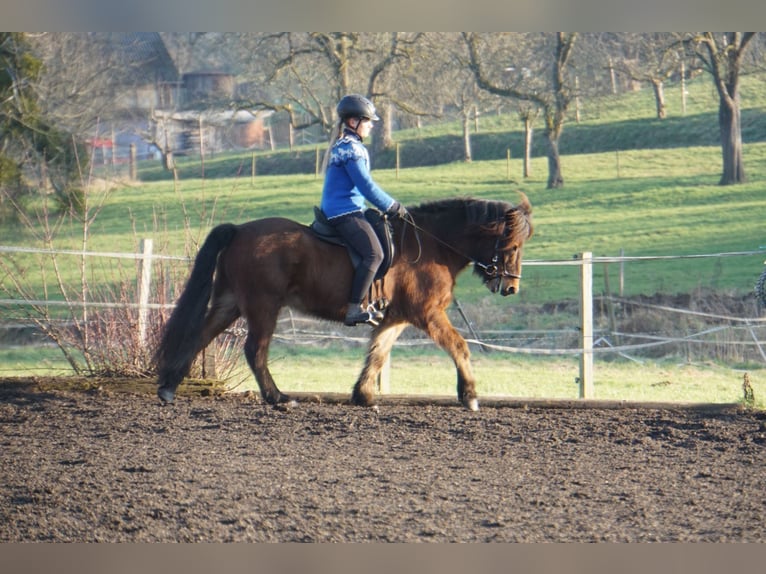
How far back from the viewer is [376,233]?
773cm

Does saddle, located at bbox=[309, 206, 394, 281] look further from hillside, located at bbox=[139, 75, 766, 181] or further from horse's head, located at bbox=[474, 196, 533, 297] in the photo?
hillside, located at bbox=[139, 75, 766, 181]

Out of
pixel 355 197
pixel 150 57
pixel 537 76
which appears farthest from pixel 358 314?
pixel 150 57

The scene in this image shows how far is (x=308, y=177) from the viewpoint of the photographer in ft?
115

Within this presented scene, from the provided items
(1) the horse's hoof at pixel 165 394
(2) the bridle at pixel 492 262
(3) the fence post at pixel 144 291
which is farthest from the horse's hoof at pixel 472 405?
(3) the fence post at pixel 144 291

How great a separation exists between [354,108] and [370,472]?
301 cm

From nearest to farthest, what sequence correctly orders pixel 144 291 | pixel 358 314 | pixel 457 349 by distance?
pixel 358 314 < pixel 457 349 < pixel 144 291

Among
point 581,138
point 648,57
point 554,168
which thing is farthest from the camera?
point 581,138

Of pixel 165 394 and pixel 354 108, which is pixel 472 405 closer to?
pixel 165 394

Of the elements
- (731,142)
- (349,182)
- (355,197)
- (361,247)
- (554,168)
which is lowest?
(554,168)

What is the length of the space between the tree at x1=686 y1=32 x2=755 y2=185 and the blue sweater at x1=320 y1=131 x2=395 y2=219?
831 inches

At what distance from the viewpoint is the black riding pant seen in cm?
755

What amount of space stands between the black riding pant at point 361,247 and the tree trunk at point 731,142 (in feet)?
79.1

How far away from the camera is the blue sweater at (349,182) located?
24.7ft

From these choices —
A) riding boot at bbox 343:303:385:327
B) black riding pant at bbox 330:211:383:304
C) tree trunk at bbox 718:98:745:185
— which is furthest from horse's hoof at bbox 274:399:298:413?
tree trunk at bbox 718:98:745:185
